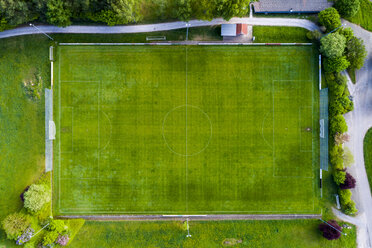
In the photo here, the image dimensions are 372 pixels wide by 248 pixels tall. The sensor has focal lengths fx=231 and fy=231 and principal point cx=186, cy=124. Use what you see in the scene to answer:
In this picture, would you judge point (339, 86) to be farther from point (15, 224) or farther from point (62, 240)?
point (15, 224)

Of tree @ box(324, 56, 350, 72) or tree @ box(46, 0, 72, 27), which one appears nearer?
tree @ box(46, 0, 72, 27)

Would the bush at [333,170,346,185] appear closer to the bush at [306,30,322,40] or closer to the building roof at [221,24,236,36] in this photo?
the bush at [306,30,322,40]

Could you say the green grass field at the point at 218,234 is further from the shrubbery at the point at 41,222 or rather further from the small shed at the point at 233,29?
the small shed at the point at 233,29

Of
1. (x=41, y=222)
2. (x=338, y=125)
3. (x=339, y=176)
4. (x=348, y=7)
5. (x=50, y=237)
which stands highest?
(x=348, y=7)

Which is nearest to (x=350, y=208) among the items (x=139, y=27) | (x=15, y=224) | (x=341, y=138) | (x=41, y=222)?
(x=341, y=138)

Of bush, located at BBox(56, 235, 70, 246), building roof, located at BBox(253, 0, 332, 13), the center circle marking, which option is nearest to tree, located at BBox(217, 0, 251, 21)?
building roof, located at BBox(253, 0, 332, 13)
